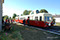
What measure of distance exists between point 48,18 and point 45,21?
30.7 inches

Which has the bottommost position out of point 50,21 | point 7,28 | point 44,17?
point 7,28

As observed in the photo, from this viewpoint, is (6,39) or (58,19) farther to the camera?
(58,19)

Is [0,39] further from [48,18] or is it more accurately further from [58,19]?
[58,19]

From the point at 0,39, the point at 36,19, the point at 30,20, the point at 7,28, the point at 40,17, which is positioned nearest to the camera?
the point at 0,39

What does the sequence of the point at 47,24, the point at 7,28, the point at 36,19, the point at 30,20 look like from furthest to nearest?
the point at 30,20 < the point at 36,19 < the point at 47,24 < the point at 7,28

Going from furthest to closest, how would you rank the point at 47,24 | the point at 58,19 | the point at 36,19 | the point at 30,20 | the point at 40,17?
the point at 58,19, the point at 30,20, the point at 36,19, the point at 40,17, the point at 47,24

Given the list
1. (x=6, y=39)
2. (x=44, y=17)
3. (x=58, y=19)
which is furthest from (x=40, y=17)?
(x=58, y=19)

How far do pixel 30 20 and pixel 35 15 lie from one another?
59.8 inches

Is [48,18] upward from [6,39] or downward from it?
upward

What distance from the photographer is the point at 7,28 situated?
206 inches

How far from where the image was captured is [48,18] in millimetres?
7781

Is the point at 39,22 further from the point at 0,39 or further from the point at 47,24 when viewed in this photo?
the point at 0,39

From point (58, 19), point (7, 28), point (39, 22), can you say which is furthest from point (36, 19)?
point (58, 19)

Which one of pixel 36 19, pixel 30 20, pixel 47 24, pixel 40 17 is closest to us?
pixel 47 24
